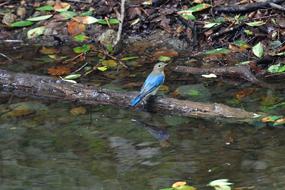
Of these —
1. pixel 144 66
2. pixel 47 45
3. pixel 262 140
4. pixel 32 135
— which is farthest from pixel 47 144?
pixel 47 45

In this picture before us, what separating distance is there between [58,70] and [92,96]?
1.58 metres

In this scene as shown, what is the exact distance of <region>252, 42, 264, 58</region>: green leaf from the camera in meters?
8.34

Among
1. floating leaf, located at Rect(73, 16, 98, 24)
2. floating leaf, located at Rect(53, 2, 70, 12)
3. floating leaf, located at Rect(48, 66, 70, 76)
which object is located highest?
floating leaf, located at Rect(53, 2, 70, 12)

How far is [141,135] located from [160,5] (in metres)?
3.94

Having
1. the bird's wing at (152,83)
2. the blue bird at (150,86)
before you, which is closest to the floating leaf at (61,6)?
the blue bird at (150,86)

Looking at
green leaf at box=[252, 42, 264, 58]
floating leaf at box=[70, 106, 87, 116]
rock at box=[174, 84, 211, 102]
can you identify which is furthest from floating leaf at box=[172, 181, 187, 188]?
green leaf at box=[252, 42, 264, 58]

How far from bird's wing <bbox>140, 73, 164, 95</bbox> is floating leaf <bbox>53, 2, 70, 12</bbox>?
3515 mm

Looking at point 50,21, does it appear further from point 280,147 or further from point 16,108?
point 280,147

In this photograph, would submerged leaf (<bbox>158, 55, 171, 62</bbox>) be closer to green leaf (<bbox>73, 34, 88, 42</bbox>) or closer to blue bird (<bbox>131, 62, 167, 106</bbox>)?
blue bird (<bbox>131, 62, 167, 106</bbox>)

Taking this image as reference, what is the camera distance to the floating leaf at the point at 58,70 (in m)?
8.45

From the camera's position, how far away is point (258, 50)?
840 cm

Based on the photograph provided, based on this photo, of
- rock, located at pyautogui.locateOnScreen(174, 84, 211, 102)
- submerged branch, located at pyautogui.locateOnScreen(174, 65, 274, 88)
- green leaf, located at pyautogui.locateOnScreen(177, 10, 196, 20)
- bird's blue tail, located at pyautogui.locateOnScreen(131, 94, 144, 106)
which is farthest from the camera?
green leaf, located at pyautogui.locateOnScreen(177, 10, 196, 20)

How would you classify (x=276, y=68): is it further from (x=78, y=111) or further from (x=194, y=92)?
(x=78, y=111)

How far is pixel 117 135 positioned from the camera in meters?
6.52
